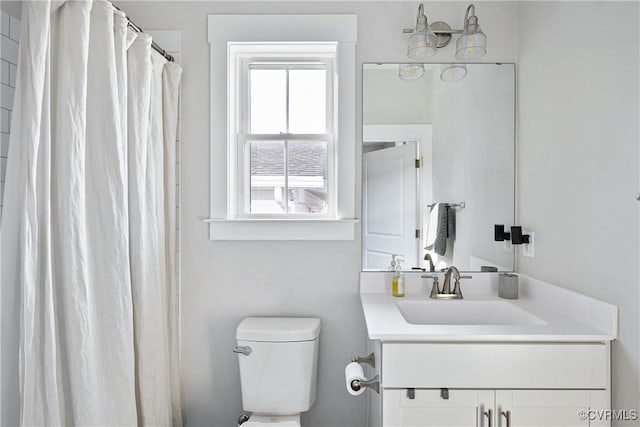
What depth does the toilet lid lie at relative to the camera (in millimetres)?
1764

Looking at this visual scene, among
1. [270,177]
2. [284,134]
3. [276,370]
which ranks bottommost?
[276,370]

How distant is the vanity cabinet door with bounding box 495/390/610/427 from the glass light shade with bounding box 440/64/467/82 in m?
1.36

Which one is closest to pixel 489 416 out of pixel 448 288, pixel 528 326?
pixel 528 326

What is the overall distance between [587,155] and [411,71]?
0.85m

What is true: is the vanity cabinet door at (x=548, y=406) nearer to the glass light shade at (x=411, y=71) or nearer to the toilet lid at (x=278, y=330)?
the toilet lid at (x=278, y=330)

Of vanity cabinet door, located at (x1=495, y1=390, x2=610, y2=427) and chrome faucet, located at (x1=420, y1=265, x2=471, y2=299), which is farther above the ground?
chrome faucet, located at (x1=420, y1=265, x2=471, y2=299)

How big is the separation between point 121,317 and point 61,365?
0.68 feet

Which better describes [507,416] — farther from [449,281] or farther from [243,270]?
[243,270]

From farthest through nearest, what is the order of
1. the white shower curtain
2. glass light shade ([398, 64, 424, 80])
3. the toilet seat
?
glass light shade ([398, 64, 424, 80]), the toilet seat, the white shower curtain

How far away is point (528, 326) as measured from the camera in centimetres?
141

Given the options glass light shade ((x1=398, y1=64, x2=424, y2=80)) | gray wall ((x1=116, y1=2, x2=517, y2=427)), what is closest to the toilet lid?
gray wall ((x1=116, y1=2, x2=517, y2=427))

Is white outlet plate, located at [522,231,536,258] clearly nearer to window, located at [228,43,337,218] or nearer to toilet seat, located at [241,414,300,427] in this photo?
window, located at [228,43,337,218]

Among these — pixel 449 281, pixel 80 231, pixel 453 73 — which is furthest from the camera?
pixel 453 73

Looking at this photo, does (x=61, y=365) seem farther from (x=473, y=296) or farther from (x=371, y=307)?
(x=473, y=296)
